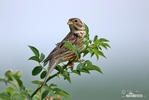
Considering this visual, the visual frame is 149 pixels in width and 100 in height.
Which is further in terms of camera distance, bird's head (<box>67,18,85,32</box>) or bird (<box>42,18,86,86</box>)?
bird's head (<box>67,18,85,32</box>)

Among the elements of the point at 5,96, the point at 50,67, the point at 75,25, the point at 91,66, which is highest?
the point at 75,25

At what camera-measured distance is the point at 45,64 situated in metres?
3.28

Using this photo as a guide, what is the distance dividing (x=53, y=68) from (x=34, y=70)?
0.35 meters

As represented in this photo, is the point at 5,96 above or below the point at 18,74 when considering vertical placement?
below

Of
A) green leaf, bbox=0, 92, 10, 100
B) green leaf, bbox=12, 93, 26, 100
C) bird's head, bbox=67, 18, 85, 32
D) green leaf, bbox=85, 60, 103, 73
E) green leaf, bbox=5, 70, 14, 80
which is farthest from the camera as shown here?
bird's head, bbox=67, 18, 85, 32

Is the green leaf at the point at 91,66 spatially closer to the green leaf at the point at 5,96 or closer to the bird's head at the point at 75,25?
the green leaf at the point at 5,96

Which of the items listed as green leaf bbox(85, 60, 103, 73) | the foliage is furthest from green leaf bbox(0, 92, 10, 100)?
green leaf bbox(85, 60, 103, 73)

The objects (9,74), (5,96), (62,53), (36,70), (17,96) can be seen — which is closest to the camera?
(9,74)

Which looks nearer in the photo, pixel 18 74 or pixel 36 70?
pixel 18 74

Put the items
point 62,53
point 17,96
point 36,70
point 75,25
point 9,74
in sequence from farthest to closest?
point 75,25 → point 62,53 → point 36,70 → point 17,96 → point 9,74

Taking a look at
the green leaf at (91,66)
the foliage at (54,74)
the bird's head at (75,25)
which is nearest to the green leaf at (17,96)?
the foliage at (54,74)

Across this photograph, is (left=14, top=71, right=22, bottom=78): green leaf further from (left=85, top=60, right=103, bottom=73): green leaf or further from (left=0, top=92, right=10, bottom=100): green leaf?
(left=85, top=60, right=103, bottom=73): green leaf

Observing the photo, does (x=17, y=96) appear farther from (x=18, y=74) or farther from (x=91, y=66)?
(x=91, y=66)

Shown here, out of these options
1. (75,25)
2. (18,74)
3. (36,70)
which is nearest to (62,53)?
(36,70)
